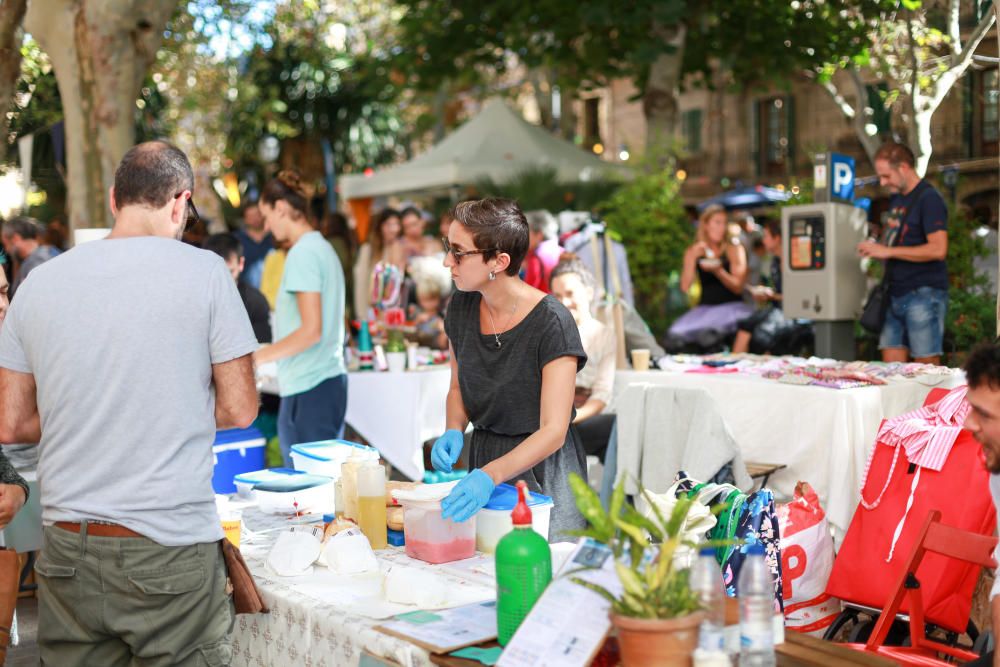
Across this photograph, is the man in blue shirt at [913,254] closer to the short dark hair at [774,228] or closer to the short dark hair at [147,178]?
the short dark hair at [774,228]

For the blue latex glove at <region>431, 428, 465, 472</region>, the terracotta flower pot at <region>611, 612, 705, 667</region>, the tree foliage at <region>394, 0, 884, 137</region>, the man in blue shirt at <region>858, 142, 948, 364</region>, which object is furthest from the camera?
the tree foliage at <region>394, 0, 884, 137</region>

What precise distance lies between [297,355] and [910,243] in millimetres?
3709

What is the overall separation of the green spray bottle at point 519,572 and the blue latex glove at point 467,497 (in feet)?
1.37

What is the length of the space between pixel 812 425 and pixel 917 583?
203 cm

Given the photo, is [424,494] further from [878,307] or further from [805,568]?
[878,307]

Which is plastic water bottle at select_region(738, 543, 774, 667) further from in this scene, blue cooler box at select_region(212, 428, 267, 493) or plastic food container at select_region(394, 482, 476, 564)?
blue cooler box at select_region(212, 428, 267, 493)

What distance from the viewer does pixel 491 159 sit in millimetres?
12617

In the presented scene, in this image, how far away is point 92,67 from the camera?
22.8ft

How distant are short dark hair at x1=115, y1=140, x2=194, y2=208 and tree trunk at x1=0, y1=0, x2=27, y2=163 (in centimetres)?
467

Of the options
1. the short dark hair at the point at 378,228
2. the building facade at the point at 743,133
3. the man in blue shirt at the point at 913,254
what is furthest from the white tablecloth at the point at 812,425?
the building facade at the point at 743,133

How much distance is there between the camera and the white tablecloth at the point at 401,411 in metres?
6.34

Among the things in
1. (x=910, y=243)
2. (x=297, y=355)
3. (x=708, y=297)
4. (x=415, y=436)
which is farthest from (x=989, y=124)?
(x=297, y=355)

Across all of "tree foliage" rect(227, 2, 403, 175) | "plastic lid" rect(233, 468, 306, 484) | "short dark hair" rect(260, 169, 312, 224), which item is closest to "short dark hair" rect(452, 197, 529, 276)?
"plastic lid" rect(233, 468, 306, 484)

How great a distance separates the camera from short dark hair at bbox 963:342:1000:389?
7.33 feet
